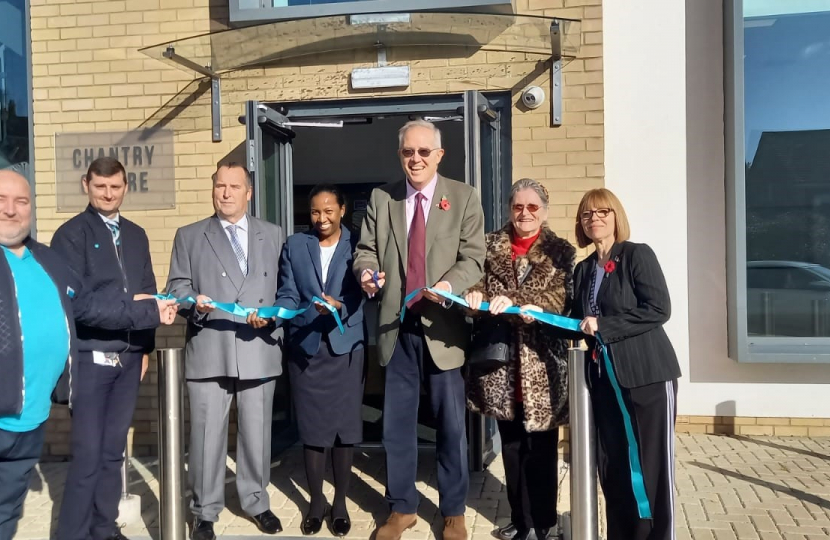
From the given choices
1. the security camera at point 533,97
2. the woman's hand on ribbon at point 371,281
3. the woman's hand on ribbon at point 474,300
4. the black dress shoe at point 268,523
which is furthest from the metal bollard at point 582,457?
the security camera at point 533,97

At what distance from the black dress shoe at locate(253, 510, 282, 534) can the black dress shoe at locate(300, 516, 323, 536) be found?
0.14 m

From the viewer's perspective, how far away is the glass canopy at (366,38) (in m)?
5.06

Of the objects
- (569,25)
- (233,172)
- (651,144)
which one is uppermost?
(569,25)

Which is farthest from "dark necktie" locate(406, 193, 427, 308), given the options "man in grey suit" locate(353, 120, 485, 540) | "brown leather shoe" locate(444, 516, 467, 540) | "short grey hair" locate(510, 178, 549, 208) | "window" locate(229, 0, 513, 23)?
"window" locate(229, 0, 513, 23)

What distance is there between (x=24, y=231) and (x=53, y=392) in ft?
2.38

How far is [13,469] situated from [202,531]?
4.12 feet

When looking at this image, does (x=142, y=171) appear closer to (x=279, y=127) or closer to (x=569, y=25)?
(x=279, y=127)

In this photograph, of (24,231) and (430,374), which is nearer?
(24,231)

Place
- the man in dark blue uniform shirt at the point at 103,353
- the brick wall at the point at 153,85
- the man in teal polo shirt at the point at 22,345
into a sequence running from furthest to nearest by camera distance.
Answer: the brick wall at the point at 153,85 → the man in dark blue uniform shirt at the point at 103,353 → the man in teal polo shirt at the point at 22,345

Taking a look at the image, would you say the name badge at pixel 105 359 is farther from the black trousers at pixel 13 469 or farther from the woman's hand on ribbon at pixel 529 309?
the woman's hand on ribbon at pixel 529 309

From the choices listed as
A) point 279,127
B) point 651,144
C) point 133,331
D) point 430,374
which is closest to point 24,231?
point 133,331

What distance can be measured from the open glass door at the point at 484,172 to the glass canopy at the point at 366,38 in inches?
19.1

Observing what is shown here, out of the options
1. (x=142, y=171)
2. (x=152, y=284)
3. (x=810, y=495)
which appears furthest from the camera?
(x=142, y=171)

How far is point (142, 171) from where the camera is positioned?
582cm
